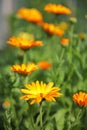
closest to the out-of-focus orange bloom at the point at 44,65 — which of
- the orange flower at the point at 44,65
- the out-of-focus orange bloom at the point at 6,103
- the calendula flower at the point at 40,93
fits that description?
the orange flower at the point at 44,65

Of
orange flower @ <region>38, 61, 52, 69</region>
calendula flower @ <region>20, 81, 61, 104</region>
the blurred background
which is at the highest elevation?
calendula flower @ <region>20, 81, 61, 104</region>

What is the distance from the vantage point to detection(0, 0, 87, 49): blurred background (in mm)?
4748

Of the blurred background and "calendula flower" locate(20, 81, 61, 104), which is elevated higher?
"calendula flower" locate(20, 81, 61, 104)

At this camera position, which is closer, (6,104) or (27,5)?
(6,104)

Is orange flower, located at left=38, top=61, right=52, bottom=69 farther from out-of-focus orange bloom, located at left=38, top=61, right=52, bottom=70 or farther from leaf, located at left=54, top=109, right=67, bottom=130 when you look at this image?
leaf, located at left=54, top=109, right=67, bottom=130

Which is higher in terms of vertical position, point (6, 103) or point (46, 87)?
point (46, 87)

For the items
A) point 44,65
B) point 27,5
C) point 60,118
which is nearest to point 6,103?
point 60,118

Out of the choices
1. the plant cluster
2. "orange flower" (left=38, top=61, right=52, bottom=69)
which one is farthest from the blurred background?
"orange flower" (left=38, top=61, right=52, bottom=69)

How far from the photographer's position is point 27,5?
544 centimetres

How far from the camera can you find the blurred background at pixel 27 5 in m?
4.75

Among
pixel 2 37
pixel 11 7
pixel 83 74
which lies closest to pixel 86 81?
pixel 83 74

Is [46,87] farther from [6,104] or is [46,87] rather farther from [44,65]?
[44,65]

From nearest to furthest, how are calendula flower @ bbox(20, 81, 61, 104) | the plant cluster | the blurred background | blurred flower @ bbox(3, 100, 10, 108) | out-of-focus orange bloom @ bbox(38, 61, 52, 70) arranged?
1. calendula flower @ bbox(20, 81, 61, 104)
2. the plant cluster
3. blurred flower @ bbox(3, 100, 10, 108)
4. out-of-focus orange bloom @ bbox(38, 61, 52, 70)
5. the blurred background

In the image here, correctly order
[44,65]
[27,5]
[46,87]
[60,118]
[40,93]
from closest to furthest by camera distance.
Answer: [40,93] → [46,87] → [60,118] → [44,65] → [27,5]
